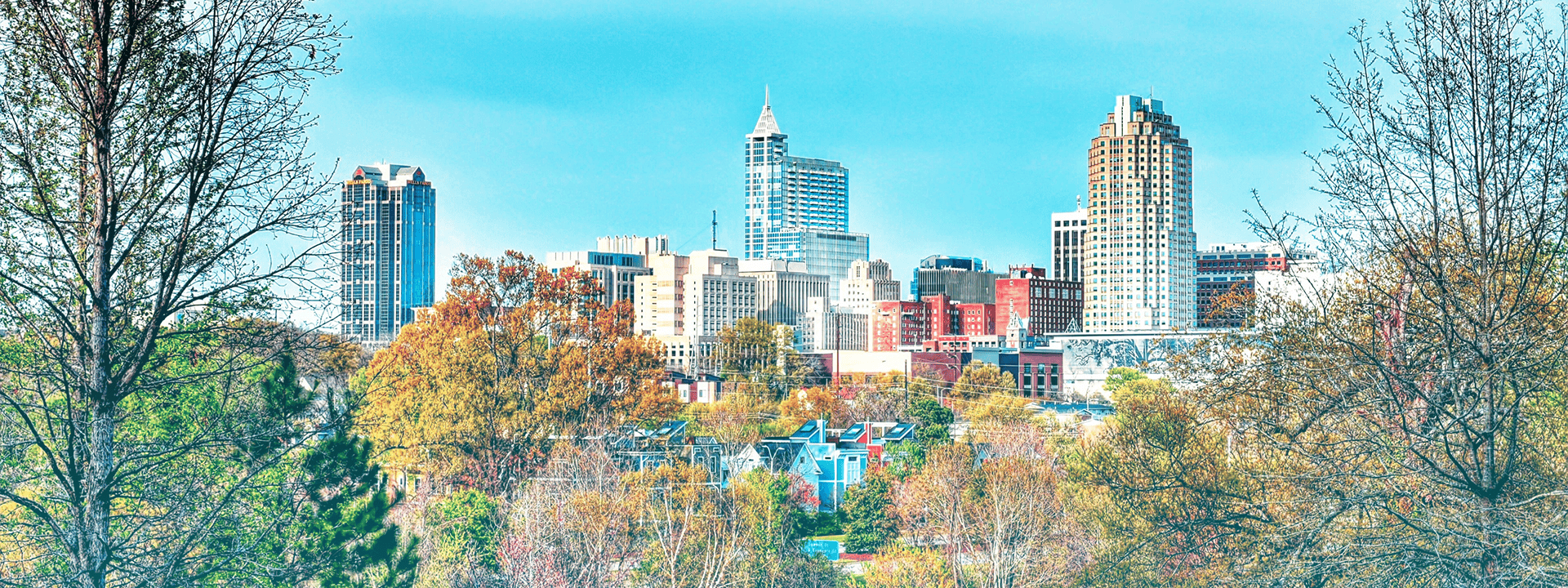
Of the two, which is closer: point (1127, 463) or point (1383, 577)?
point (1383, 577)

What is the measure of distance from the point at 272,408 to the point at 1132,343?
452 ft

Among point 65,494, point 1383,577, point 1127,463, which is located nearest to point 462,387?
point 1127,463

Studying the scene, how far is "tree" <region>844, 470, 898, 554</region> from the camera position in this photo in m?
52.3

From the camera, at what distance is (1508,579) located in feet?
41.6

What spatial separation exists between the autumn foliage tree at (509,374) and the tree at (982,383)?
79.0 metres

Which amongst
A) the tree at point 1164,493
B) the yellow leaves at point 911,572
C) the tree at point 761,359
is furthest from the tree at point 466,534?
the tree at point 761,359

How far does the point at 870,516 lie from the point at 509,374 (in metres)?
14.8

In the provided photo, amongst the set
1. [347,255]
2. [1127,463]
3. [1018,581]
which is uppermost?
[347,255]

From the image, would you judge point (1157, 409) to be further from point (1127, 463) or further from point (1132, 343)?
point (1132, 343)

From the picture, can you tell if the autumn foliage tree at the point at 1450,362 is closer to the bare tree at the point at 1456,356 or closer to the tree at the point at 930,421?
Result: the bare tree at the point at 1456,356

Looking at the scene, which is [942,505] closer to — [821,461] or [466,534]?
[466,534]

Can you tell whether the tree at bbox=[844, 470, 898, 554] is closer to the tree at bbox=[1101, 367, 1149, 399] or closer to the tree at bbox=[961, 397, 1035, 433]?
the tree at bbox=[961, 397, 1035, 433]

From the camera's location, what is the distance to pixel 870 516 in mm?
53281

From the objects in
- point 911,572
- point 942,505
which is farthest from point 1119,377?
point 911,572
